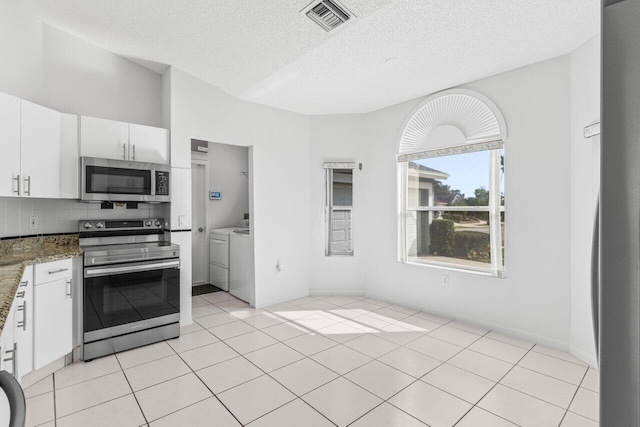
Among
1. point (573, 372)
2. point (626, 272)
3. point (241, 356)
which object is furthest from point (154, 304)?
point (573, 372)

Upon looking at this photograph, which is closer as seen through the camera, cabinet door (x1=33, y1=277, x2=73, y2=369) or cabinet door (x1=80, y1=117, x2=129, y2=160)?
cabinet door (x1=33, y1=277, x2=73, y2=369)

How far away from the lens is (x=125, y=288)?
2852 millimetres

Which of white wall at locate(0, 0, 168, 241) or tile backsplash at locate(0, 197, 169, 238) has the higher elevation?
white wall at locate(0, 0, 168, 241)

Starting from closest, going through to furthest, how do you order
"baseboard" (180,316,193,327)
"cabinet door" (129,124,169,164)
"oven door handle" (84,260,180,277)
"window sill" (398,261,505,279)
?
"oven door handle" (84,260,180,277)
"cabinet door" (129,124,169,164)
"window sill" (398,261,505,279)
"baseboard" (180,316,193,327)

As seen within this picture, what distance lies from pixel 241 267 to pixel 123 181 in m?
1.89

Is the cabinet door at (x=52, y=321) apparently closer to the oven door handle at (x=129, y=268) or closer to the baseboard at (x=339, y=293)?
the oven door handle at (x=129, y=268)

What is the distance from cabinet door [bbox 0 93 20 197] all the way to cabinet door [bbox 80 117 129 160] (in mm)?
510

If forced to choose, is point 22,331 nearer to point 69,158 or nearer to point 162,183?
point 69,158

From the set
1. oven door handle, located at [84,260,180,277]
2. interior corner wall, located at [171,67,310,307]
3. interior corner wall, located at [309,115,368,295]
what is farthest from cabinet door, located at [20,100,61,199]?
interior corner wall, located at [309,115,368,295]

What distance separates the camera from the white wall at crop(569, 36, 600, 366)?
2561mm

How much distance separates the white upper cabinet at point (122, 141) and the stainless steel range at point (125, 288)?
27.1 inches

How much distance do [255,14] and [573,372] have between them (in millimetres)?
3708

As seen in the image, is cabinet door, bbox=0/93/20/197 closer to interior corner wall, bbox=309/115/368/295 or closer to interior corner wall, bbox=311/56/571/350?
interior corner wall, bbox=309/115/368/295

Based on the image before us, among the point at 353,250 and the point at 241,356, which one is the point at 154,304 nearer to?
the point at 241,356
